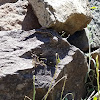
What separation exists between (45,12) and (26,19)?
0.37 meters

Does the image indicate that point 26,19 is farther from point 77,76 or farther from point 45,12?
point 77,76

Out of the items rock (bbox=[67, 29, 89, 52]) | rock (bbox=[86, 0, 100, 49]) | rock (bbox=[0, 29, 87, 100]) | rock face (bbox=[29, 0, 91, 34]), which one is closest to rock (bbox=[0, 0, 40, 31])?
rock face (bbox=[29, 0, 91, 34])

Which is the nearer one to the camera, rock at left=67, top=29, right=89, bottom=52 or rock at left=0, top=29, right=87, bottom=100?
rock at left=0, top=29, right=87, bottom=100

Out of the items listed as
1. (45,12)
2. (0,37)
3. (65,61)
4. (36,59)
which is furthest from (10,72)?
(45,12)

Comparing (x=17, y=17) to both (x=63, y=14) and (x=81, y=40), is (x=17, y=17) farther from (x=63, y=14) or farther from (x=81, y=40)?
(x=81, y=40)

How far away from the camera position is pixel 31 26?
2.50 m

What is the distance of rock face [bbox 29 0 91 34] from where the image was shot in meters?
2.19

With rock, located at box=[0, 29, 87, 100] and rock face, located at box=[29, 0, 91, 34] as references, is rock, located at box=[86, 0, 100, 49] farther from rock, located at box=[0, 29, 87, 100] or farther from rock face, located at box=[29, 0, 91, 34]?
rock, located at box=[0, 29, 87, 100]

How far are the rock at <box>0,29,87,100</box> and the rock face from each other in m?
0.13

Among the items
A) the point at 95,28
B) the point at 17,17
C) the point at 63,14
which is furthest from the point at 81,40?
the point at 17,17

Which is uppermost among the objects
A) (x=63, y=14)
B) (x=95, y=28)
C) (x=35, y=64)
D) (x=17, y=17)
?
(x=63, y=14)

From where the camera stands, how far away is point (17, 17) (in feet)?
8.36

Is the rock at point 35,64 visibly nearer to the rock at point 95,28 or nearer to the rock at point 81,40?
the rock at point 81,40

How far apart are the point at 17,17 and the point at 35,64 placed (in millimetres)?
845
